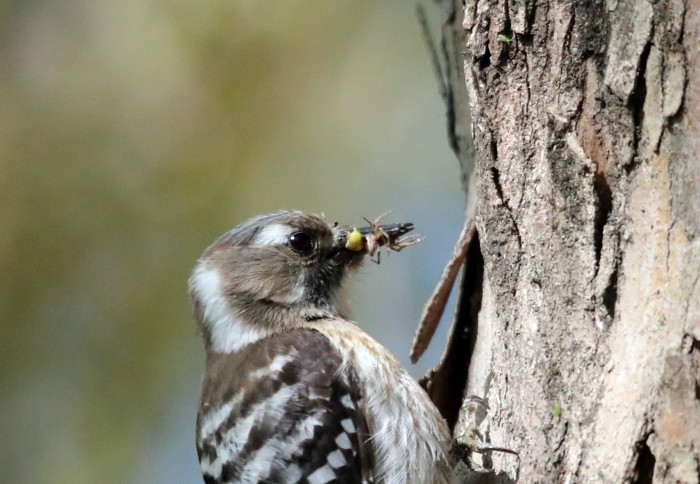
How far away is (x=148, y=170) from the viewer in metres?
6.85

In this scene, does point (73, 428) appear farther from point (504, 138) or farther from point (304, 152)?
point (504, 138)

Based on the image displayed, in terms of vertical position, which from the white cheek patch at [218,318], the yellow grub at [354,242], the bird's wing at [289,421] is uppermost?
the yellow grub at [354,242]

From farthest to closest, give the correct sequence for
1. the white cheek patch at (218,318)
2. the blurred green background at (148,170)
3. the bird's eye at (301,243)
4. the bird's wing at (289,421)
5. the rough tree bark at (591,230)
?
the blurred green background at (148,170) → the bird's eye at (301,243) → the white cheek patch at (218,318) → the bird's wing at (289,421) → the rough tree bark at (591,230)

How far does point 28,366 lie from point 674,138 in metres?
5.83

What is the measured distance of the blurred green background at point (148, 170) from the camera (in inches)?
261

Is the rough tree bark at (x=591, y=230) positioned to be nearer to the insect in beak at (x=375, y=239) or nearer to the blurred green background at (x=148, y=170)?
the insect in beak at (x=375, y=239)

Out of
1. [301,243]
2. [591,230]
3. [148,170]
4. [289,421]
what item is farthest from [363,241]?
[148,170]

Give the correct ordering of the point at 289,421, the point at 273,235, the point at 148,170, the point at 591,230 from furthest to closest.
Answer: the point at 148,170, the point at 273,235, the point at 289,421, the point at 591,230

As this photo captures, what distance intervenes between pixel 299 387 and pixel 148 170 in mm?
4061

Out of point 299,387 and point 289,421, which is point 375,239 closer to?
point 299,387

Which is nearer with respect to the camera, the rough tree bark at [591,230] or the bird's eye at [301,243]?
the rough tree bark at [591,230]

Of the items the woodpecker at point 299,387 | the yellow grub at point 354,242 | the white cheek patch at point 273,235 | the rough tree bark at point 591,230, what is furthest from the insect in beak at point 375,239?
the rough tree bark at point 591,230

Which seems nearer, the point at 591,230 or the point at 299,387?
the point at 591,230

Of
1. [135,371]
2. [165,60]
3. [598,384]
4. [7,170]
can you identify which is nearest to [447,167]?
[165,60]
